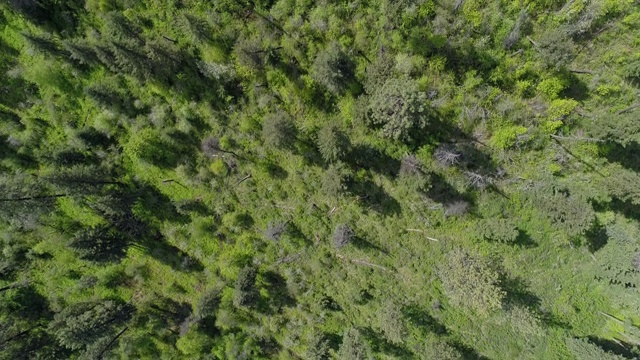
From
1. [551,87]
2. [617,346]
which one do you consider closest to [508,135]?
[551,87]

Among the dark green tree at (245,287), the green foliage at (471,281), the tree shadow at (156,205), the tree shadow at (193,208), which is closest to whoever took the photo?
the green foliage at (471,281)

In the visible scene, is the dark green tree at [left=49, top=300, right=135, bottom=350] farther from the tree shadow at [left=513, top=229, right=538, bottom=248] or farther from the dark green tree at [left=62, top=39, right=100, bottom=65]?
the tree shadow at [left=513, top=229, right=538, bottom=248]

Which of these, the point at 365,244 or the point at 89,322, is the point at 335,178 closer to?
the point at 365,244

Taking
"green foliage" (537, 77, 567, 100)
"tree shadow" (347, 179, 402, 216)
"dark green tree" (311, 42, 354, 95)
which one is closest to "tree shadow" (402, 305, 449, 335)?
"tree shadow" (347, 179, 402, 216)

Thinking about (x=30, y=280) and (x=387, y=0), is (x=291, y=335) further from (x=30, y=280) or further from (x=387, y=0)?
(x=387, y=0)

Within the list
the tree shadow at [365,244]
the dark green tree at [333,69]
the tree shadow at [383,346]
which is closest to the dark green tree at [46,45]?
the dark green tree at [333,69]

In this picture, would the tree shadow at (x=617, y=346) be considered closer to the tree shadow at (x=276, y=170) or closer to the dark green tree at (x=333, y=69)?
the tree shadow at (x=276, y=170)

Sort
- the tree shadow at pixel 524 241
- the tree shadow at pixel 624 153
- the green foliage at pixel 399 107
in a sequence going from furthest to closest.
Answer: the tree shadow at pixel 524 241 → the tree shadow at pixel 624 153 → the green foliage at pixel 399 107

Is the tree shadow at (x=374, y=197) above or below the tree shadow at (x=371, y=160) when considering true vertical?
below
